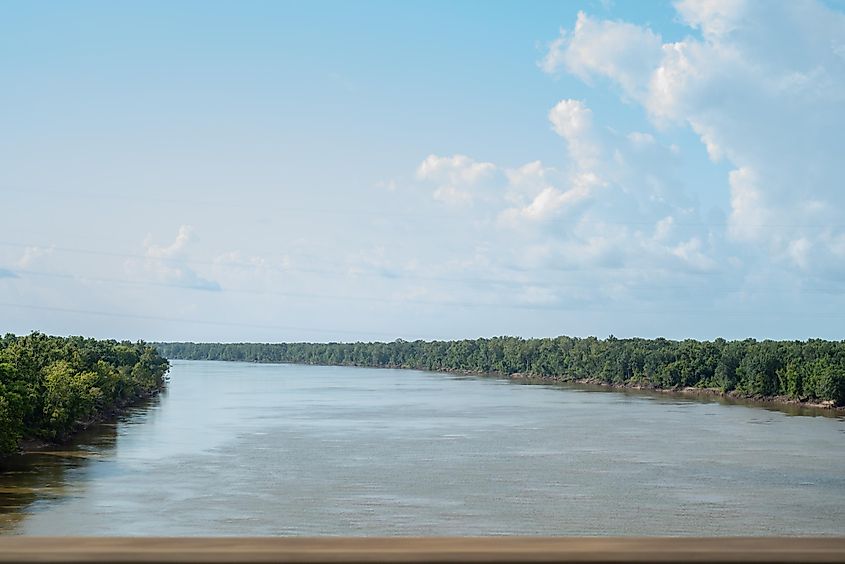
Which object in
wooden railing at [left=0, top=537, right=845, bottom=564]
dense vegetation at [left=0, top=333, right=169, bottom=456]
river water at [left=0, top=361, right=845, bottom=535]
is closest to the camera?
wooden railing at [left=0, top=537, right=845, bottom=564]

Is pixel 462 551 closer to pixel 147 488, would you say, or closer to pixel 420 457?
pixel 147 488

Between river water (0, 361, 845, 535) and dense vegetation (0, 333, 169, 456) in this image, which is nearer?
river water (0, 361, 845, 535)

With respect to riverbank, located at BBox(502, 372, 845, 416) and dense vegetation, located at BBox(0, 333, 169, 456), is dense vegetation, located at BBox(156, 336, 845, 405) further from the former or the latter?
dense vegetation, located at BBox(0, 333, 169, 456)

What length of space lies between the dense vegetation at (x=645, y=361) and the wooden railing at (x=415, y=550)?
210ft

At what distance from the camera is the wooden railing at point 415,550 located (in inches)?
70.1

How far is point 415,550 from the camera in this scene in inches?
71.4

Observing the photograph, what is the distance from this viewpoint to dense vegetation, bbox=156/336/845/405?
214 feet

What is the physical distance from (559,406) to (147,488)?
38179 mm

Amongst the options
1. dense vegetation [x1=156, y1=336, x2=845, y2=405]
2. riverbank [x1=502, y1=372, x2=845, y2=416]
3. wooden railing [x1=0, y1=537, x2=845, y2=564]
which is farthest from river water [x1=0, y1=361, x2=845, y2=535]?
wooden railing [x1=0, y1=537, x2=845, y2=564]

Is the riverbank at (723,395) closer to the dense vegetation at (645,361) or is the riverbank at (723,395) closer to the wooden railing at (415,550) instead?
the dense vegetation at (645,361)

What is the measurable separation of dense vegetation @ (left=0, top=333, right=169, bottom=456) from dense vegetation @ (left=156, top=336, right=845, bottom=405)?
44.7m

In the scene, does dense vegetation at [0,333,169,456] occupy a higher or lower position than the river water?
higher

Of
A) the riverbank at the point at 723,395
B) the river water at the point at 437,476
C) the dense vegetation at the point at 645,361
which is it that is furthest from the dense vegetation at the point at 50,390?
the dense vegetation at the point at 645,361

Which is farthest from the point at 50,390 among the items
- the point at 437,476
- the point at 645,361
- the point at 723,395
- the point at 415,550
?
the point at 645,361
